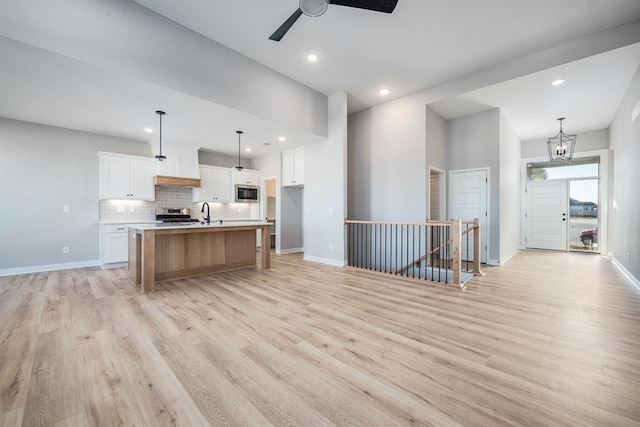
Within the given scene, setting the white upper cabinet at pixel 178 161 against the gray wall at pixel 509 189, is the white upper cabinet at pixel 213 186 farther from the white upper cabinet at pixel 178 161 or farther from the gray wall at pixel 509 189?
the gray wall at pixel 509 189

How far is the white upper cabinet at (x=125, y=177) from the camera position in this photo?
526 centimetres

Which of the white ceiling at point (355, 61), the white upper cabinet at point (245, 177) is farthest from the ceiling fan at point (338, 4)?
the white upper cabinet at point (245, 177)

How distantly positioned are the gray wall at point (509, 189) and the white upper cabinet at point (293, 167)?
443cm

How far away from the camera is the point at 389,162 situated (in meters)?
5.59

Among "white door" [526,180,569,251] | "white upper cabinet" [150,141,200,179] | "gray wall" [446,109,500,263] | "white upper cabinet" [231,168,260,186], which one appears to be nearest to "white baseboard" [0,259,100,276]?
"white upper cabinet" [150,141,200,179]

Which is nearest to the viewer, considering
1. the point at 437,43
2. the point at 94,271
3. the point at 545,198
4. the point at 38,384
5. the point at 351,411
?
the point at 351,411

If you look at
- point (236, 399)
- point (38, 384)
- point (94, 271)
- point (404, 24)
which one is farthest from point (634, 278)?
point (94, 271)

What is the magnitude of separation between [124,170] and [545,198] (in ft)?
34.9

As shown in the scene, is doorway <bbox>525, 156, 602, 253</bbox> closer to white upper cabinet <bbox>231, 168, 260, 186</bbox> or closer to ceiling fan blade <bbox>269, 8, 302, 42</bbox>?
white upper cabinet <bbox>231, 168, 260, 186</bbox>

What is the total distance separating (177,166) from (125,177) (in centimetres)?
100

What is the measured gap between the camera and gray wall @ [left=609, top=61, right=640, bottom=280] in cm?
383

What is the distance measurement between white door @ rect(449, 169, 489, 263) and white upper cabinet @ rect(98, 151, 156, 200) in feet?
22.2

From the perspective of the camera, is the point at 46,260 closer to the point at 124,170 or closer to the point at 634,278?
the point at 124,170

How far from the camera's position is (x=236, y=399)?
1.54m
